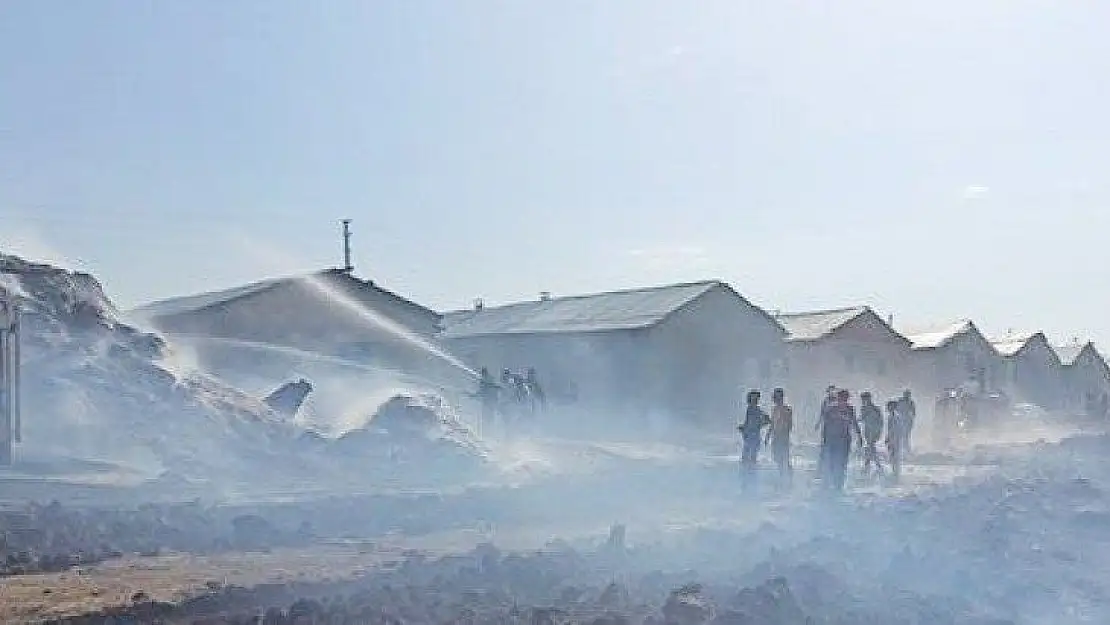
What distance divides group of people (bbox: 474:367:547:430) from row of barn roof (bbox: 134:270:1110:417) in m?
9.11

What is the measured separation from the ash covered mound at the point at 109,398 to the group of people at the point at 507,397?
21.6 ft

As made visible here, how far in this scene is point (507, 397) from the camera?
28.3 metres

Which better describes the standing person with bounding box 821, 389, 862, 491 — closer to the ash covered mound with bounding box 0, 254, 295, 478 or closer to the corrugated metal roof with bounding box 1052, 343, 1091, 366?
the ash covered mound with bounding box 0, 254, 295, 478

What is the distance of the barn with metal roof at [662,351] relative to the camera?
1610 inches

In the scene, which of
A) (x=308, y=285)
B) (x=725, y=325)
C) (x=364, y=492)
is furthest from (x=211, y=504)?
(x=725, y=325)

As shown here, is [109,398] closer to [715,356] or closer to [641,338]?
[641,338]

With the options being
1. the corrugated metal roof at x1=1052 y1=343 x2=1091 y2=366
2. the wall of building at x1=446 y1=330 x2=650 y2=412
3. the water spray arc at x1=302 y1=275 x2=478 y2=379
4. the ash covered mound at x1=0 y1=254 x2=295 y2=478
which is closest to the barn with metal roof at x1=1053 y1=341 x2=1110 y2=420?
the corrugated metal roof at x1=1052 y1=343 x2=1091 y2=366

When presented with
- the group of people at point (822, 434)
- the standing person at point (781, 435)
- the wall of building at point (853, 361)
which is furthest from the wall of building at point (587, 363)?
the group of people at point (822, 434)

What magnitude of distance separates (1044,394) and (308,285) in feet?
161

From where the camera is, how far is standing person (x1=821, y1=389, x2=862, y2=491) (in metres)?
19.6

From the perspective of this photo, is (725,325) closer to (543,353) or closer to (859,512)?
(543,353)

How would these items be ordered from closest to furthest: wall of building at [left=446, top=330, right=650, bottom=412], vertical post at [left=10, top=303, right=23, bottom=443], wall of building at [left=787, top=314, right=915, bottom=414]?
1. vertical post at [left=10, top=303, right=23, bottom=443]
2. wall of building at [left=446, top=330, right=650, bottom=412]
3. wall of building at [left=787, top=314, right=915, bottom=414]

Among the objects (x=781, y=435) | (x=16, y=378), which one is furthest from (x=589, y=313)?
(x=16, y=378)

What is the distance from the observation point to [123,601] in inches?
401
